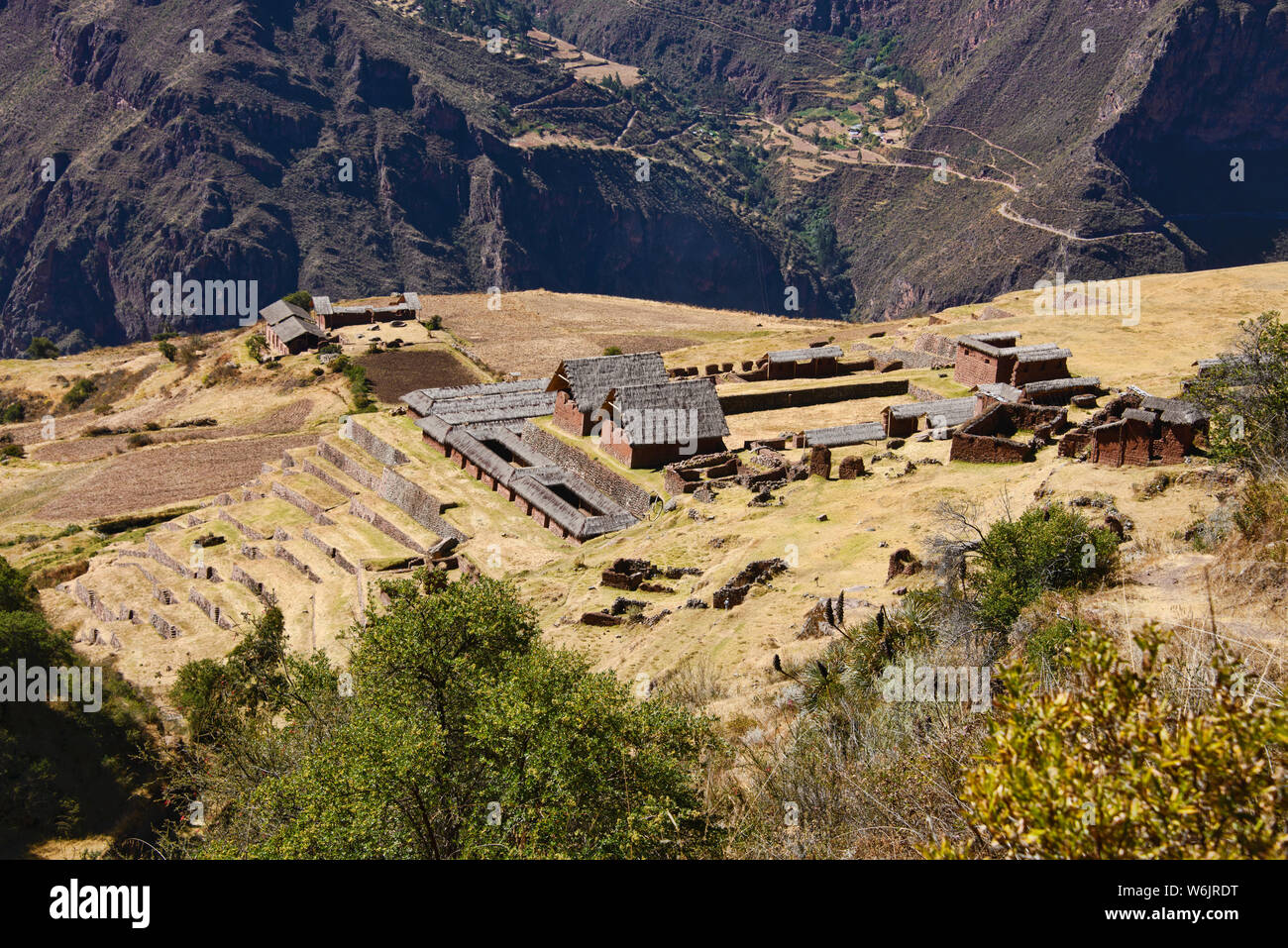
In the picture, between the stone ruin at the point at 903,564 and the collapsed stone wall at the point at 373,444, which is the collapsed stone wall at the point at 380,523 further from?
the stone ruin at the point at 903,564

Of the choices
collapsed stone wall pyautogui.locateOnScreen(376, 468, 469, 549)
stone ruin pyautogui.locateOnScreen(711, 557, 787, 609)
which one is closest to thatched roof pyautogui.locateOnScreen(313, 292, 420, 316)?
collapsed stone wall pyautogui.locateOnScreen(376, 468, 469, 549)

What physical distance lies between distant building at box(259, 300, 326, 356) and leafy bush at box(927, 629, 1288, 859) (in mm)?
73472

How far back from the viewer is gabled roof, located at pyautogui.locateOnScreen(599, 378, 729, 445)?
4072 centimetres

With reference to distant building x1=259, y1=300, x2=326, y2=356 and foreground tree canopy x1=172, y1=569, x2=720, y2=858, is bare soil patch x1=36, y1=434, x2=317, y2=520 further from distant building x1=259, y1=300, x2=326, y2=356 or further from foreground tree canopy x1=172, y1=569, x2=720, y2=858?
foreground tree canopy x1=172, y1=569, x2=720, y2=858

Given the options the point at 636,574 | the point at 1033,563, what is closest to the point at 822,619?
the point at 1033,563

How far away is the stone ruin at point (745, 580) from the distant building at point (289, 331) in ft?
180

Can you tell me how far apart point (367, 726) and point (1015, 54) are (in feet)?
628

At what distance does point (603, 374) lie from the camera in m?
44.5

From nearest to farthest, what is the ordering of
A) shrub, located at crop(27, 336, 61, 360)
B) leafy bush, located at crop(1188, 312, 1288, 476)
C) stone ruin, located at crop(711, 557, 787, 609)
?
1. leafy bush, located at crop(1188, 312, 1288, 476)
2. stone ruin, located at crop(711, 557, 787, 609)
3. shrub, located at crop(27, 336, 61, 360)

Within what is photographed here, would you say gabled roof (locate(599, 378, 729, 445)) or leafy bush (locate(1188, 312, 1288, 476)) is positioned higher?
leafy bush (locate(1188, 312, 1288, 476))

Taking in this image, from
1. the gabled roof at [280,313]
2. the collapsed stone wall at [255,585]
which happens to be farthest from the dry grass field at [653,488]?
the gabled roof at [280,313]

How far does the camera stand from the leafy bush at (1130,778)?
6.41m

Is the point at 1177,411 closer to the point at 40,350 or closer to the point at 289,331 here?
the point at 289,331
